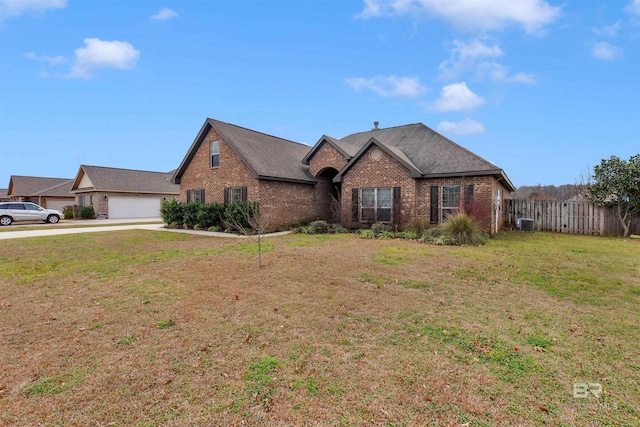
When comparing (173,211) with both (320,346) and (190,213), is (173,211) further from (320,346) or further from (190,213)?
(320,346)

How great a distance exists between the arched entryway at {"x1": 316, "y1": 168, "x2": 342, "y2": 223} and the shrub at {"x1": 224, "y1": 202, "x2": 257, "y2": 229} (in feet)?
17.7

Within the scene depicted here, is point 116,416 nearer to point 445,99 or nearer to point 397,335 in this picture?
point 397,335

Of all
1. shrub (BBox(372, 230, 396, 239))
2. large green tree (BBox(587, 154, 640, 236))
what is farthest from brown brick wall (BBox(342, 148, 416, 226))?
large green tree (BBox(587, 154, 640, 236))

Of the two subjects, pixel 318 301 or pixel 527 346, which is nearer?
pixel 527 346

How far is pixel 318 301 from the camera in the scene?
5293 millimetres

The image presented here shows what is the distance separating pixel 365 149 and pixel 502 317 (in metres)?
13.0

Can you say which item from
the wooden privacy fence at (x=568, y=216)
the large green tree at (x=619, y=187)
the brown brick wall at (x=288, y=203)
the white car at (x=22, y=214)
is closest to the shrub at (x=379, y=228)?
the brown brick wall at (x=288, y=203)

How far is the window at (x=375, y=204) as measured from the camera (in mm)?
16395

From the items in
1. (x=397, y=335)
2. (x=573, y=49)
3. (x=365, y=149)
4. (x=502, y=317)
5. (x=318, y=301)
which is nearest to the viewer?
(x=397, y=335)

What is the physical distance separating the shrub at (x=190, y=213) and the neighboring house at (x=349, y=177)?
1.03 meters

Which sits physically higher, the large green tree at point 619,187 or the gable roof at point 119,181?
the gable roof at point 119,181

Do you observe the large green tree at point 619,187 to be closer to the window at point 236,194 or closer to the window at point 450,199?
the window at point 450,199

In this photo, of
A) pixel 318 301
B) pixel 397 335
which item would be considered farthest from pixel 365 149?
pixel 397 335

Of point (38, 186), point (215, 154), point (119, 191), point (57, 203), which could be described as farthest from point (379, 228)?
point (38, 186)
